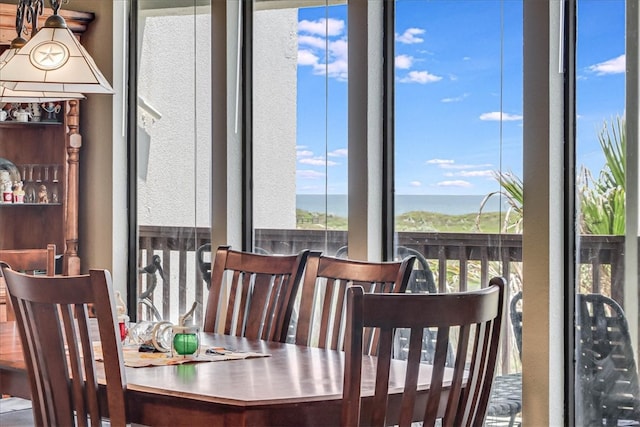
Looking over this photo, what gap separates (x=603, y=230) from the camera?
121 inches

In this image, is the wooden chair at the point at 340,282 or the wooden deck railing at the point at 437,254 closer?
the wooden chair at the point at 340,282

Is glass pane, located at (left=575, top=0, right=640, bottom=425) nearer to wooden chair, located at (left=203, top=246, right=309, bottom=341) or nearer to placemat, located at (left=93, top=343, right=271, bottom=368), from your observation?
wooden chair, located at (left=203, top=246, right=309, bottom=341)

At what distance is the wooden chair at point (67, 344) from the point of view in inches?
80.7

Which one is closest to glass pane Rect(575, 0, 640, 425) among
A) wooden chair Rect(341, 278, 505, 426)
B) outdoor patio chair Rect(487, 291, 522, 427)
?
outdoor patio chair Rect(487, 291, 522, 427)

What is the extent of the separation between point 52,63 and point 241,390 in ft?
3.81

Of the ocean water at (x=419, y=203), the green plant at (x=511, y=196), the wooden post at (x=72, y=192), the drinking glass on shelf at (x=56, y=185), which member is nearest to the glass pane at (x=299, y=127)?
the ocean water at (x=419, y=203)

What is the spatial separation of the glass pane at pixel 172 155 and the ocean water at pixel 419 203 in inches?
26.9

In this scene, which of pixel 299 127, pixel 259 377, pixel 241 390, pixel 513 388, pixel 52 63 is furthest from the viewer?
pixel 299 127

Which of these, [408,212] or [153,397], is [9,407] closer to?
[408,212]

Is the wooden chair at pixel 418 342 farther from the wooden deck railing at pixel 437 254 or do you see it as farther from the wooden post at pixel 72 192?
the wooden post at pixel 72 192

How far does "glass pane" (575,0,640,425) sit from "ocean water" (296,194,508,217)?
1.33 feet

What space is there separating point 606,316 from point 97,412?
185cm

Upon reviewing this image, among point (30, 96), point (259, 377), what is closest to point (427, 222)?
point (259, 377)

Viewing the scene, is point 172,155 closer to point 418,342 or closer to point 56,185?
point 56,185
